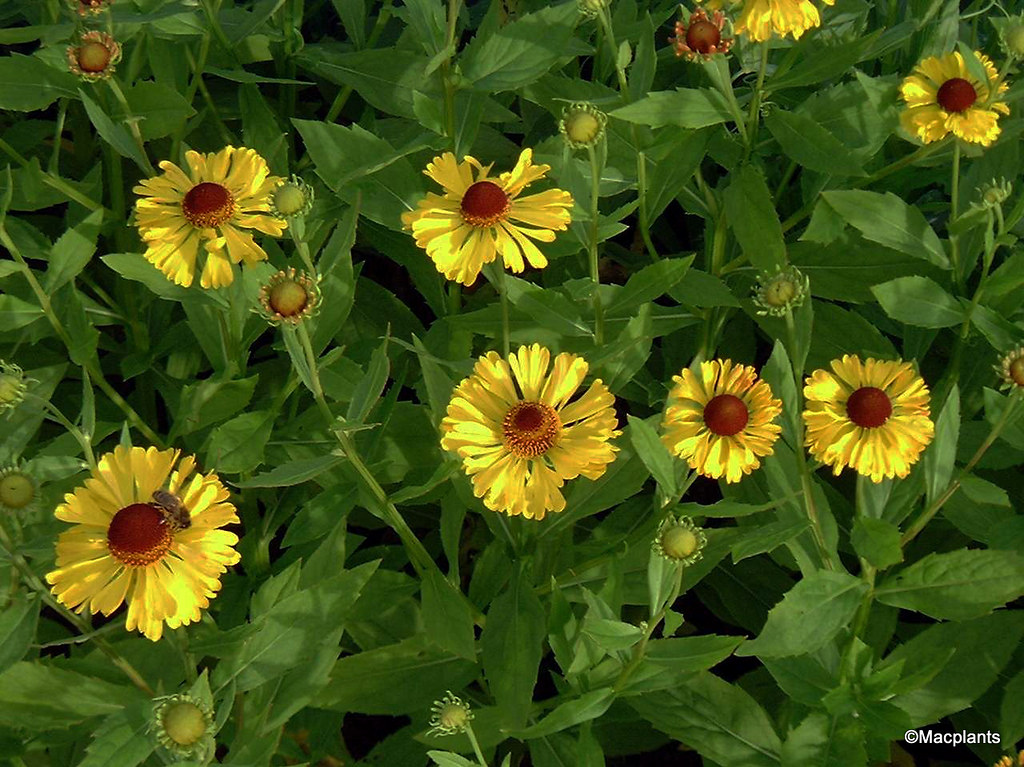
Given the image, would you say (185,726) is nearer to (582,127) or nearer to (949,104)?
(582,127)

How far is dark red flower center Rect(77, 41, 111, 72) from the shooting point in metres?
1.55

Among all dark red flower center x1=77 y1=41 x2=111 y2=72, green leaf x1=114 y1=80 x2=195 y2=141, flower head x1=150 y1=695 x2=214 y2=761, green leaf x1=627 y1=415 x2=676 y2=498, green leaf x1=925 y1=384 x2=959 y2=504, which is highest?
dark red flower center x1=77 y1=41 x2=111 y2=72

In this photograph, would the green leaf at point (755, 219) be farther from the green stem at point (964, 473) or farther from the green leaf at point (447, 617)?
the green leaf at point (447, 617)

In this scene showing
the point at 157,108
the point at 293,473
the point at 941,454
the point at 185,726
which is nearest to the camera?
the point at 185,726

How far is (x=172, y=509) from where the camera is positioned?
1179 millimetres

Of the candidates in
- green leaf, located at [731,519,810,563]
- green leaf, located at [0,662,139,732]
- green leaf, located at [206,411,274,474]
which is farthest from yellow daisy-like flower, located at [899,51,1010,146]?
green leaf, located at [0,662,139,732]

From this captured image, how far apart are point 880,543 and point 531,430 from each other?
1.64 feet

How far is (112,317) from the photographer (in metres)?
1.86

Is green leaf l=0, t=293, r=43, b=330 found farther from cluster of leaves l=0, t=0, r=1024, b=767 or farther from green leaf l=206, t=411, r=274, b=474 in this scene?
green leaf l=206, t=411, r=274, b=474

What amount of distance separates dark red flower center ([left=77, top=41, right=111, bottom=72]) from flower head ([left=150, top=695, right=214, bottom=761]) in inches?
38.1

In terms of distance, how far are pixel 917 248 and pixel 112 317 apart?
1.42m

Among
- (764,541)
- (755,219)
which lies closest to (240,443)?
(764,541)

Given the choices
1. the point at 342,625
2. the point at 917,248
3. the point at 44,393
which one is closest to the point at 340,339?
the point at 44,393

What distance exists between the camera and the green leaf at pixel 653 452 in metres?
1.32
